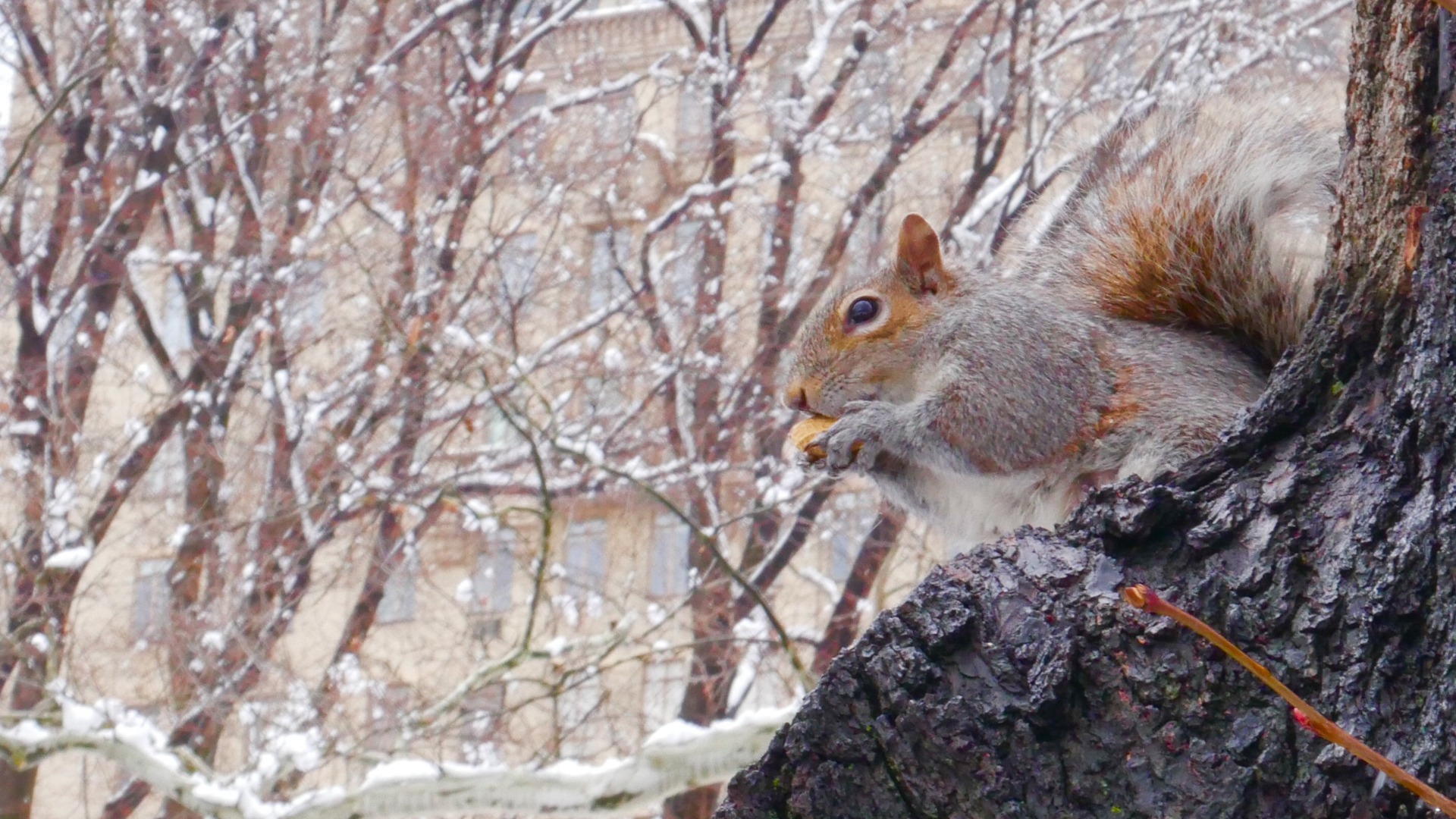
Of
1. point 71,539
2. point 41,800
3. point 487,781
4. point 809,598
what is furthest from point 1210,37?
point 41,800

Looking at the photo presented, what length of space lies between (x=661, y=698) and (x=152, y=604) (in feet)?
8.55

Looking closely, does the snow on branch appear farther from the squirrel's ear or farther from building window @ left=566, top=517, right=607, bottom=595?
the squirrel's ear

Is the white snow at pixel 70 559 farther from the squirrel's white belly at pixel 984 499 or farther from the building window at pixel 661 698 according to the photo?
the squirrel's white belly at pixel 984 499

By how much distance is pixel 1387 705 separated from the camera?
87cm

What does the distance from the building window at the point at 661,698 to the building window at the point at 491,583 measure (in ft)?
2.70

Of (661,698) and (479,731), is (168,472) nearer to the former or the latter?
(479,731)

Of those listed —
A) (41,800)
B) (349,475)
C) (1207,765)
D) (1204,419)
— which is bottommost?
(41,800)

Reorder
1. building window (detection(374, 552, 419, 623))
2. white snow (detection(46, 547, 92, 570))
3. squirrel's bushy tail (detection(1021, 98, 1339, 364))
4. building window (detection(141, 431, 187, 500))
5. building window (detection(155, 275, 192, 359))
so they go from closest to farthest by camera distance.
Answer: squirrel's bushy tail (detection(1021, 98, 1339, 364)) < white snow (detection(46, 547, 92, 570)) < building window (detection(374, 552, 419, 623)) < building window (detection(141, 431, 187, 500)) < building window (detection(155, 275, 192, 359))

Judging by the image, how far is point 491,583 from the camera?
8398 mm

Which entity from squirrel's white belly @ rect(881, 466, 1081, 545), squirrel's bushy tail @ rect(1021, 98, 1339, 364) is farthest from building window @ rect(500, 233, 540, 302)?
squirrel's bushy tail @ rect(1021, 98, 1339, 364)

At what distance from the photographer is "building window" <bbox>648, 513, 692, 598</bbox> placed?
865 centimetres

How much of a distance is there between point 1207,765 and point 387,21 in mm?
7406

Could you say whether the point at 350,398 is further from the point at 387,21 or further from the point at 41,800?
the point at 41,800

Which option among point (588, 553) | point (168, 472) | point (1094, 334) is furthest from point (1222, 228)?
point (588, 553)
